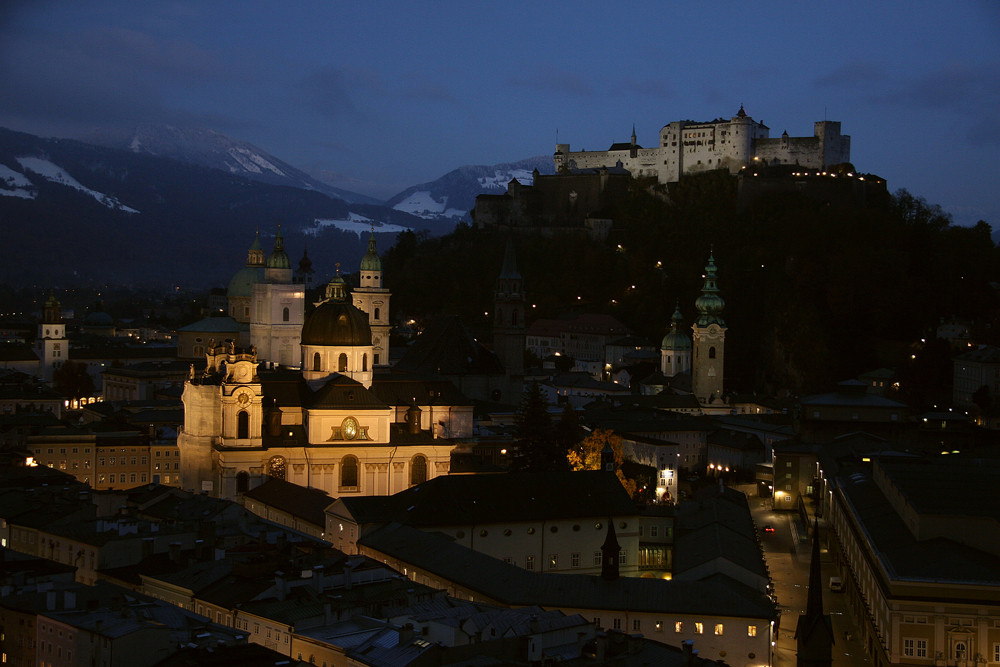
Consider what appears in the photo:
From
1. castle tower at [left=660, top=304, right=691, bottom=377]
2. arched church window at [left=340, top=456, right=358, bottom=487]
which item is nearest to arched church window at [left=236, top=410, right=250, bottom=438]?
arched church window at [left=340, top=456, right=358, bottom=487]

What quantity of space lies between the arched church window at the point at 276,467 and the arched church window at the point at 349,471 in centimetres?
222

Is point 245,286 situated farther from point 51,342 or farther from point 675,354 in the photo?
point 675,354

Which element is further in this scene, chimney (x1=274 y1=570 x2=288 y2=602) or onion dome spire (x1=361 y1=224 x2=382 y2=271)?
onion dome spire (x1=361 y1=224 x2=382 y2=271)

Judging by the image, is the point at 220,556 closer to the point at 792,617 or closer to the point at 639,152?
the point at 792,617

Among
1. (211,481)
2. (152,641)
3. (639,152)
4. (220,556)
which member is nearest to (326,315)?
(211,481)

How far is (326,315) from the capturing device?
208ft

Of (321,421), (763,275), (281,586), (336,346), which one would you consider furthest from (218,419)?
(763,275)

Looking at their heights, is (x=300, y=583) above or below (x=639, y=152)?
below

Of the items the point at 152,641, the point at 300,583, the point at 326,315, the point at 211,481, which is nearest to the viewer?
the point at 152,641

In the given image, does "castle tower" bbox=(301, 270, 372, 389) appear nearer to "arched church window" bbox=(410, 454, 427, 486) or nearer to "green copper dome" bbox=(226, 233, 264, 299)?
"arched church window" bbox=(410, 454, 427, 486)

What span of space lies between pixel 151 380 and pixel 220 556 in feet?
169

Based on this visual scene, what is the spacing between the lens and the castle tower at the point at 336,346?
206 ft

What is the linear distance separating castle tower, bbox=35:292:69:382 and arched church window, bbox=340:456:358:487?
53.6m

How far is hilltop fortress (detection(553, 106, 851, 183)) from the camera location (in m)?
114
